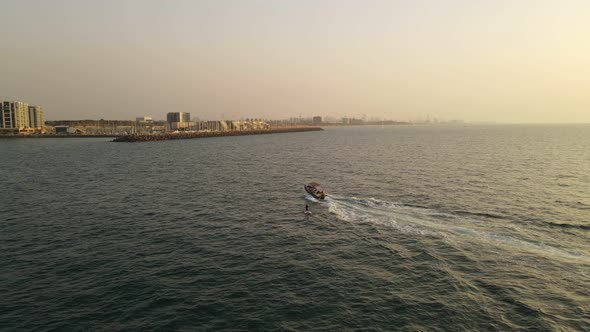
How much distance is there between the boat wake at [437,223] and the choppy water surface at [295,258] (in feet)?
0.83

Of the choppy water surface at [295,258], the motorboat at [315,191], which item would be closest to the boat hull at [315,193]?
the motorboat at [315,191]

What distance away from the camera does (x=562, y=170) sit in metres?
79.4

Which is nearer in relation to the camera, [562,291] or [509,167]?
[562,291]

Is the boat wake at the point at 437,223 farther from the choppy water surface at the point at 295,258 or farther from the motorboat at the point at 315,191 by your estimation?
the motorboat at the point at 315,191

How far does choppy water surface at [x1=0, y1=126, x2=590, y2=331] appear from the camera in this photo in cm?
2258

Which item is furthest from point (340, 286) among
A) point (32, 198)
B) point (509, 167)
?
point (509, 167)

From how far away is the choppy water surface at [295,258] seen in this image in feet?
74.1

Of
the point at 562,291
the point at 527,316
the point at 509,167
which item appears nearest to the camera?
the point at 527,316

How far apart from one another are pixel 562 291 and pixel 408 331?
12.5m

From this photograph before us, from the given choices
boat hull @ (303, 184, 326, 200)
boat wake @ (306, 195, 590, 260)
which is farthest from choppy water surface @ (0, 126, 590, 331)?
boat hull @ (303, 184, 326, 200)

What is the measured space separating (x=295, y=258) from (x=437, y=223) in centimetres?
1793

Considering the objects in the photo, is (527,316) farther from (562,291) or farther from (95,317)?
(95,317)

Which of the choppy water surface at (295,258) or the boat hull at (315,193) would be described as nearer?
the choppy water surface at (295,258)

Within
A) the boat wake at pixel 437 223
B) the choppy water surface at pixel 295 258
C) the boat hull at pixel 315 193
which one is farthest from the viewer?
the boat hull at pixel 315 193
